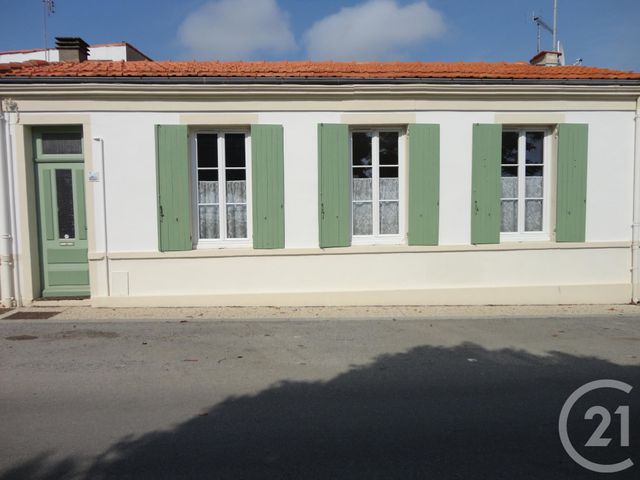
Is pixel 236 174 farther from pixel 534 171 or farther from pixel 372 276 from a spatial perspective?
pixel 534 171

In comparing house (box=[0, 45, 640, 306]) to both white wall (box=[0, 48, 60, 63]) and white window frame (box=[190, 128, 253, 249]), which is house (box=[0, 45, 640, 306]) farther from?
white wall (box=[0, 48, 60, 63])

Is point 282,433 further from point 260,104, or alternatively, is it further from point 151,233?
point 260,104

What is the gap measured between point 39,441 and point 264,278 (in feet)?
16.3

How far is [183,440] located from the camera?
3.55 meters

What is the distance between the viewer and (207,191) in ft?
27.7

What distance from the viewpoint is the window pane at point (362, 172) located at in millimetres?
8625

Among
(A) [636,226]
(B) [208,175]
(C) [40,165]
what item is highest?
(C) [40,165]

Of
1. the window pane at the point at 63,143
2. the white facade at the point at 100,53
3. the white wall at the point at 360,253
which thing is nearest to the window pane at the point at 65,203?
the window pane at the point at 63,143

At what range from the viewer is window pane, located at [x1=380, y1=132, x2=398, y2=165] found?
8.64m

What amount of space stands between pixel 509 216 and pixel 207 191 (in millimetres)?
5396

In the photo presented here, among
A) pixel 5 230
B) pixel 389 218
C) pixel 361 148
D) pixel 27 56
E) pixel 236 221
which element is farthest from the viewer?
pixel 27 56

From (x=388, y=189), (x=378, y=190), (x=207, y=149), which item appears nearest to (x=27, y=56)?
(x=207, y=149)

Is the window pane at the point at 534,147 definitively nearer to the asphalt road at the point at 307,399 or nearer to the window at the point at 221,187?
the asphalt road at the point at 307,399

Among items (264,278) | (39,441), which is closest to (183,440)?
(39,441)
